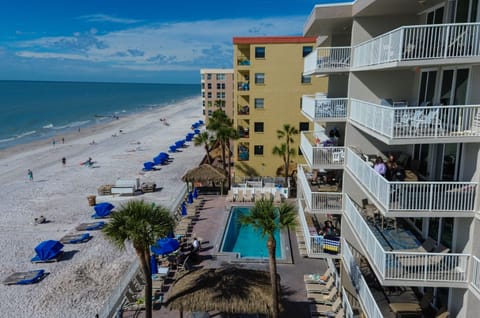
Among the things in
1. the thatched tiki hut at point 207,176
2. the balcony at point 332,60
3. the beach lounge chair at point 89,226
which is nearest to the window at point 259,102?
the thatched tiki hut at point 207,176

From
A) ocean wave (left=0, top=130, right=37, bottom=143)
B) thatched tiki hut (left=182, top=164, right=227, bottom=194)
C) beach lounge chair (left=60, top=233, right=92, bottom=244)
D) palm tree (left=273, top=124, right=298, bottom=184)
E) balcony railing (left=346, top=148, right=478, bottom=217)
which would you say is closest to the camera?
balcony railing (left=346, top=148, right=478, bottom=217)

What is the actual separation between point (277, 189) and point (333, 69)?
17973 millimetres

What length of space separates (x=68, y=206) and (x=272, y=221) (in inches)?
1056

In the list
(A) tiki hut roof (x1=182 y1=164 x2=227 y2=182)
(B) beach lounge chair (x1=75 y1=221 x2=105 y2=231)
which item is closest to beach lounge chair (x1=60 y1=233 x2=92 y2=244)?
(B) beach lounge chair (x1=75 y1=221 x2=105 y2=231)

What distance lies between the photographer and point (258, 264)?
22.1 metres

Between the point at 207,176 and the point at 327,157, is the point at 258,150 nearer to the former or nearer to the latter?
the point at 207,176

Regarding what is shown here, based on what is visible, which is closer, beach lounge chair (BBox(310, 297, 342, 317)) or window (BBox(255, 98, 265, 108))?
beach lounge chair (BBox(310, 297, 342, 317))

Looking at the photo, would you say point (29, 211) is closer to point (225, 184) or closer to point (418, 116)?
point (225, 184)

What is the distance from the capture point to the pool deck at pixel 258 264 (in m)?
17.5

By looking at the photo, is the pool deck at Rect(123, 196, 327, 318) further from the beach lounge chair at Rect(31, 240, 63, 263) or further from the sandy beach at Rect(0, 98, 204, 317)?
the beach lounge chair at Rect(31, 240, 63, 263)

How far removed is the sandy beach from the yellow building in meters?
8.81

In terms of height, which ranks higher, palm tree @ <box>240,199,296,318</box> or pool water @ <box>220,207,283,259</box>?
palm tree @ <box>240,199,296,318</box>

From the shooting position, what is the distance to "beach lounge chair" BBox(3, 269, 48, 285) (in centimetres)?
2088

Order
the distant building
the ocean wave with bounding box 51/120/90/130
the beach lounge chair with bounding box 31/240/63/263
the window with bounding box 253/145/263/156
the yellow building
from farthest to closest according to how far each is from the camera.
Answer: the ocean wave with bounding box 51/120/90/130 → the distant building → the window with bounding box 253/145/263/156 → the yellow building → the beach lounge chair with bounding box 31/240/63/263
